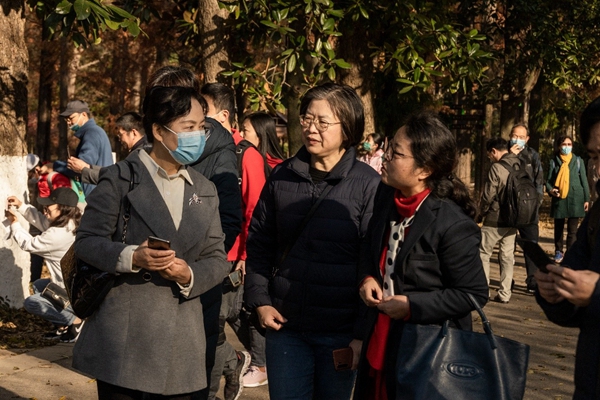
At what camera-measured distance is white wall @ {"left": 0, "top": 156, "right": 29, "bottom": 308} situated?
9023 mm

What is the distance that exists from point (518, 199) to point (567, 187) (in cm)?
416

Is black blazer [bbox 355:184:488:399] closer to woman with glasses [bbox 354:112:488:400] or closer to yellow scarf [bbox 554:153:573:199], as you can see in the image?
woman with glasses [bbox 354:112:488:400]

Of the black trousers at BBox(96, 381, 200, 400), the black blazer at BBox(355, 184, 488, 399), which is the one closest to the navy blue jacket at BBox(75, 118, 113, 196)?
the black trousers at BBox(96, 381, 200, 400)

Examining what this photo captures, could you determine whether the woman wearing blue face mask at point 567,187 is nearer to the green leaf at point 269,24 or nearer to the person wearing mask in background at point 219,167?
the green leaf at point 269,24

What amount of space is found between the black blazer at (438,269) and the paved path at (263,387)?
3260 millimetres

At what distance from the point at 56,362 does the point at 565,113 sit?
64.5ft

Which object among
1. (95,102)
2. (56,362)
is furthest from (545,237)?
(95,102)

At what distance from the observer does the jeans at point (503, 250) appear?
1119 centimetres

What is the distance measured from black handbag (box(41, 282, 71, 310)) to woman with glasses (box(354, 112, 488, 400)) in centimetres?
486

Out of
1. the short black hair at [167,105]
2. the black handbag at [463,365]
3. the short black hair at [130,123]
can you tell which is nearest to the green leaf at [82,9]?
the short black hair at [130,123]

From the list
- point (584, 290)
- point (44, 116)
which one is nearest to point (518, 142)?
point (584, 290)

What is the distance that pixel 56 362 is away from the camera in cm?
773

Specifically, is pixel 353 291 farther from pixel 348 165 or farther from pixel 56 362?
pixel 56 362

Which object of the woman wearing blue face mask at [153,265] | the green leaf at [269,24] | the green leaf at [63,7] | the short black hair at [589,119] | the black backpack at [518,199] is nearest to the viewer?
the short black hair at [589,119]
